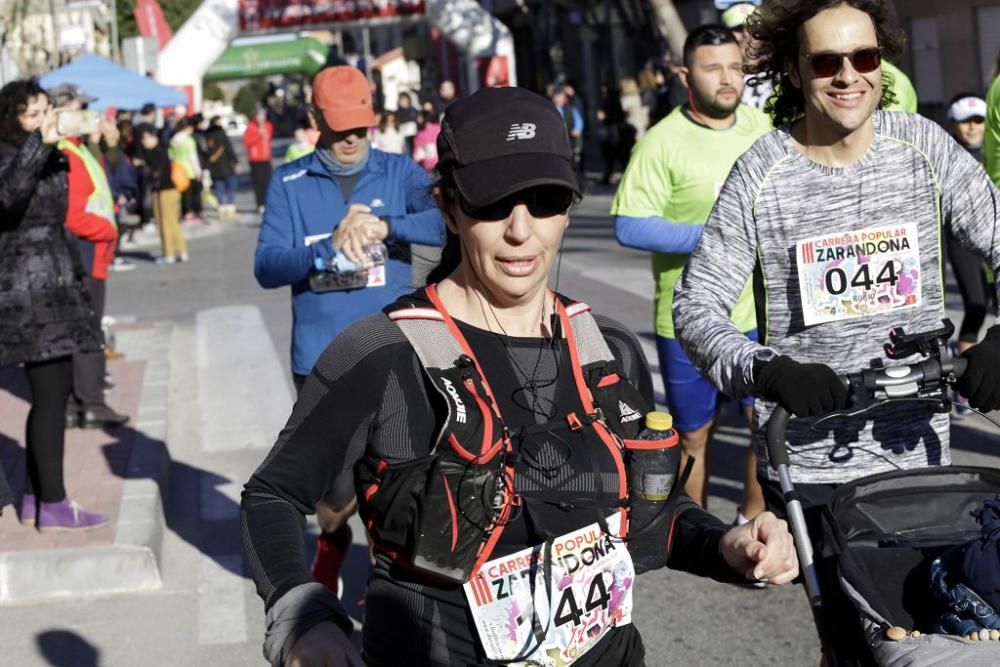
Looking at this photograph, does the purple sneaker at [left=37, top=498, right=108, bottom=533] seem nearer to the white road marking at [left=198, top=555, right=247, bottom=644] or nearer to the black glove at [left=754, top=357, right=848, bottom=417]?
the white road marking at [left=198, top=555, right=247, bottom=644]

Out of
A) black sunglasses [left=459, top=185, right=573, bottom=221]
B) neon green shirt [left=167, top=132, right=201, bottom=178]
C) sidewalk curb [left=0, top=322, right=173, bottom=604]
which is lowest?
sidewalk curb [left=0, top=322, right=173, bottom=604]

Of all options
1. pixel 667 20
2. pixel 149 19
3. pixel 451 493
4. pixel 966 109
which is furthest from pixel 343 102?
pixel 149 19

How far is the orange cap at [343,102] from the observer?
5.76 m

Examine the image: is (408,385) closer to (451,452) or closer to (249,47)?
(451,452)

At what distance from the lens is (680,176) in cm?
601

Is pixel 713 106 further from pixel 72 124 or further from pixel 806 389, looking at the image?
pixel 806 389

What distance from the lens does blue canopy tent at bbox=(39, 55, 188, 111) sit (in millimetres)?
24625

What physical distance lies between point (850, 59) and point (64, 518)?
14.5 ft

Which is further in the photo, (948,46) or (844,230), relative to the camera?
(948,46)

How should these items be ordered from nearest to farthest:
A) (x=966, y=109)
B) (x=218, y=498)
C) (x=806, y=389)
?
1. (x=806, y=389)
2. (x=218, y=498)
3. (x=966, y=109)

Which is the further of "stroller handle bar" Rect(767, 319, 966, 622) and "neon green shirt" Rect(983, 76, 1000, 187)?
"neon green shirt" Rect(983, 76, 1000, 187)

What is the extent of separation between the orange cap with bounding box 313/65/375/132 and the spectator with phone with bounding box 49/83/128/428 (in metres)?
2.36

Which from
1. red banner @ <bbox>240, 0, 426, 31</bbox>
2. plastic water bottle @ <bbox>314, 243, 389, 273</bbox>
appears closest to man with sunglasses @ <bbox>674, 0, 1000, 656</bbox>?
plastic water bottle @ <bbox>314, 243, 389, 273</bbox>

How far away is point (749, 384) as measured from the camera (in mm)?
3301
